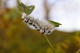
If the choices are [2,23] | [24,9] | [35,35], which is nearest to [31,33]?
[35,35]

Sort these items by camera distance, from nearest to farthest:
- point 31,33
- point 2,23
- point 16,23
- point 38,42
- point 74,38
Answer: point 74,38, point 16,23, point 2,23, point 38,42, point 31,33

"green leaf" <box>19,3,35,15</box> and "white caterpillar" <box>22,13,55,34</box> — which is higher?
"green leaf" <box>19,3,35,15</box>

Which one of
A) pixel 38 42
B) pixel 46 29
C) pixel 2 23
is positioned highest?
pixel 46 29

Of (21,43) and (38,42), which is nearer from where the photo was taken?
(21,43)

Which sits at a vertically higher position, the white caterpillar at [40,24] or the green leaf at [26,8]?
the green leaf at [26,8]

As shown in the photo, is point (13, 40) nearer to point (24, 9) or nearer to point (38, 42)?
point (38, 42)

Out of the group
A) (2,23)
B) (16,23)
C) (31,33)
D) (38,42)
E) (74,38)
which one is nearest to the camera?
(74,38)

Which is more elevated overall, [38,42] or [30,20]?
[30,20]
